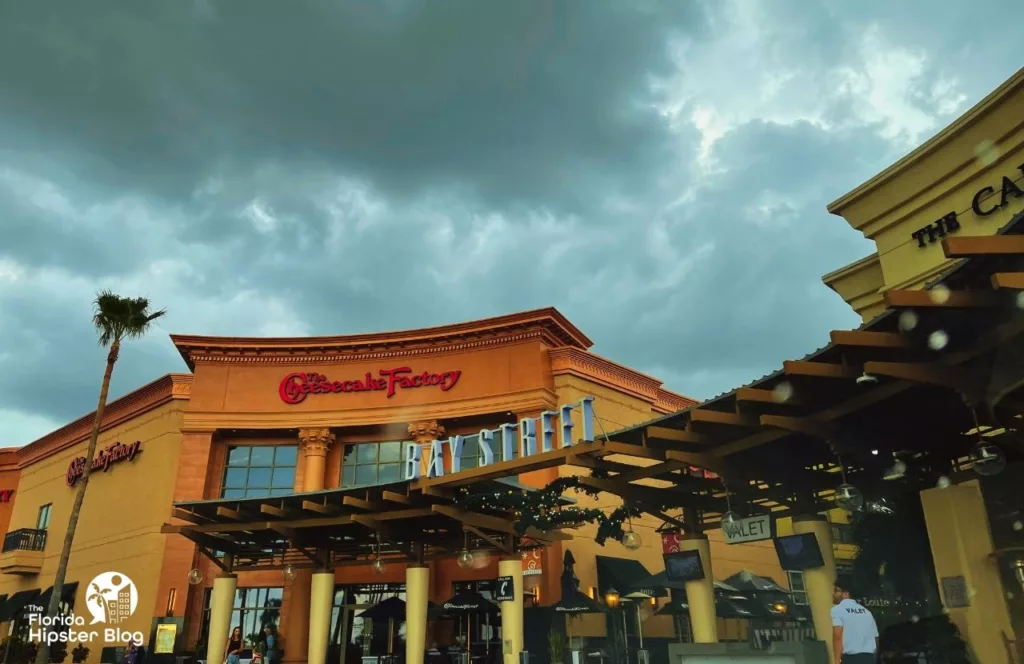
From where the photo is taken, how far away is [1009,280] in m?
6.20

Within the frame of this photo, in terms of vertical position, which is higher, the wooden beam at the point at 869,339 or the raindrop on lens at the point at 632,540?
the wooden beam at the point at 869,339

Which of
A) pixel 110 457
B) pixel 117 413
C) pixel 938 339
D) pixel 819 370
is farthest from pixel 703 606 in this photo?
pixel 117 413

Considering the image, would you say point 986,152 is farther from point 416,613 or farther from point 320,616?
point 320,616

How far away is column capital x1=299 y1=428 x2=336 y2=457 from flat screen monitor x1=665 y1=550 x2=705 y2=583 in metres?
16.0

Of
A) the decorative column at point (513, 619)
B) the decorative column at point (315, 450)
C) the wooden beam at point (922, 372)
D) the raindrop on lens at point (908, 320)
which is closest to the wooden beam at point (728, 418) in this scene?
the wooden beam at point (922, 372)

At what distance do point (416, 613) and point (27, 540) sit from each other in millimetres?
25624

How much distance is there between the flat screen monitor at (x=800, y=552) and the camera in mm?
11891

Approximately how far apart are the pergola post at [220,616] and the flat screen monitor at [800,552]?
1519cm

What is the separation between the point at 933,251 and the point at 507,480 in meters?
10.2

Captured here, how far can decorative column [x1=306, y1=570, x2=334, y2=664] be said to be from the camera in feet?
59.9

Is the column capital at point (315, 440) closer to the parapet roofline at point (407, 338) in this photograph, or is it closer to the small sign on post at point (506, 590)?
the parapet roofline at point (407, 338)

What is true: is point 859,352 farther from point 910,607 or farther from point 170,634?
point 170,634

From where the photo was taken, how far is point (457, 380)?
2597 cm

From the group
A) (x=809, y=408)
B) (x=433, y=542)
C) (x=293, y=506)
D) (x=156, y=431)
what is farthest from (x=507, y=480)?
(x=156, y=431)
